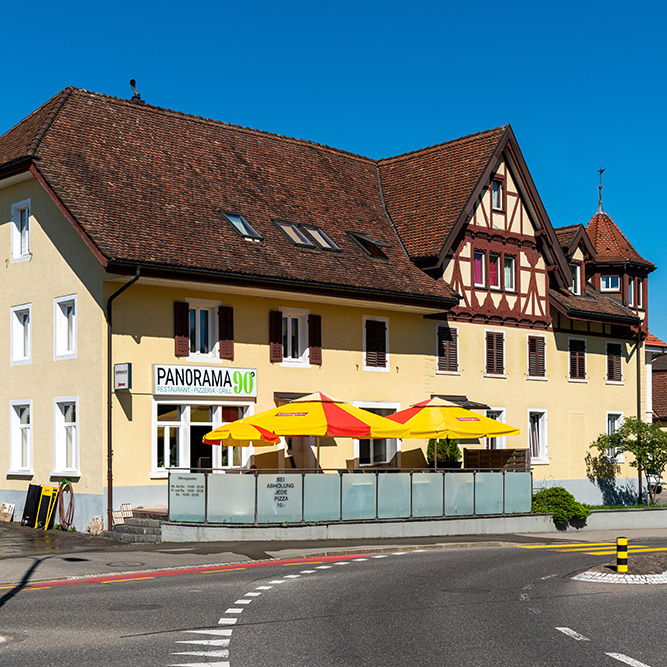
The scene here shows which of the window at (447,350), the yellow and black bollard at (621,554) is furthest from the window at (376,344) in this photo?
the yellow and black bollard at (621,554)

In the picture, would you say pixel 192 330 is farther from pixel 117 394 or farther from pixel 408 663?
pixel 408 663

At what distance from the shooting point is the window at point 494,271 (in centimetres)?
3550

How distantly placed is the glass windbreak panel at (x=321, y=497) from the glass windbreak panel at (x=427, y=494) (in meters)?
2.49

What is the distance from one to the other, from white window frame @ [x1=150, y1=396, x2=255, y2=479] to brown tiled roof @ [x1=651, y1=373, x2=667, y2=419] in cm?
3843

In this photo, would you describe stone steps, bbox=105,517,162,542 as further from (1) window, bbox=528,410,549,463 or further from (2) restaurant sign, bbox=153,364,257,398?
(1) window, bbox=528,410,549,463

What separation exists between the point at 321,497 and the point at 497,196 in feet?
49.5

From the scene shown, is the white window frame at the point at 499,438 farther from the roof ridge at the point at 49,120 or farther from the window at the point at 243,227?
the roof ridge at the point at 49,120

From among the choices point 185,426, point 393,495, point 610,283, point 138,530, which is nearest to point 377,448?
point 393,495

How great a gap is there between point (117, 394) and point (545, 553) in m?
10.5

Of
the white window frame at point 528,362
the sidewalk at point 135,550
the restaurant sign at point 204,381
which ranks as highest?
the white window frame at point 528,362

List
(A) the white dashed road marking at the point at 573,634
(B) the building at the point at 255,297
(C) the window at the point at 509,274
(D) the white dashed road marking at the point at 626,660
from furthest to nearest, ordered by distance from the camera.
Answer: (C) the window at the point at 509,274
(B) the building at the point at 255,297
(A) the white dashed road marking at the point at 573,634
(D) the white dashed road marking at the point at 626,660

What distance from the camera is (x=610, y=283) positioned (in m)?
42.6

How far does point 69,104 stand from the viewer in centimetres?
2980

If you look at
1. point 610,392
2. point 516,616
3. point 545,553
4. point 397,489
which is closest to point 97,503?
point 397,489
